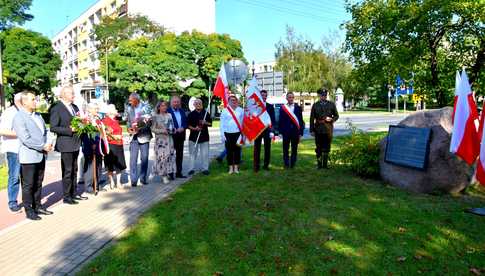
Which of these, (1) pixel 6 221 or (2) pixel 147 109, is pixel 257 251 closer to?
(1) pixel 6 221

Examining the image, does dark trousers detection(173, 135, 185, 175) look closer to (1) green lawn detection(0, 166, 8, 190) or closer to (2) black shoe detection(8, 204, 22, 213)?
(2) black shoe detection(8, 204, 22, 213)

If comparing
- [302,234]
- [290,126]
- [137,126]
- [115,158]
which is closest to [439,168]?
[302,234]

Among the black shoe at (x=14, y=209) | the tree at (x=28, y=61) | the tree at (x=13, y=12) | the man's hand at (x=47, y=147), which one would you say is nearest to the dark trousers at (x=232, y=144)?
the man's hand at (x=47, y=147)

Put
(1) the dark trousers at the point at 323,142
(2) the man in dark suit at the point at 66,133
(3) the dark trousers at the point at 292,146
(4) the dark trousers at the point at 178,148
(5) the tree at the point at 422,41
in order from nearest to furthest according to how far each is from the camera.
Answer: (2) the man in dark suit at the point at 66,133
(4) the dark trousers at the point at 178,148
(1) the dark trousers at the point at 323,142
(3) the dark trousers at the point at 292,146
(5) the tree at the point at 422,41

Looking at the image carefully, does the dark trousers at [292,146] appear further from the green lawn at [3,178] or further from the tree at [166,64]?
the tree at [166,64]

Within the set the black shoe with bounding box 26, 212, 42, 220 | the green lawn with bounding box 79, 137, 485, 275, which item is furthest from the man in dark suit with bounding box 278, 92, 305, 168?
the black shoe with bounding box 26, 212, 42, 220

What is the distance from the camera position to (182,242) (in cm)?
518

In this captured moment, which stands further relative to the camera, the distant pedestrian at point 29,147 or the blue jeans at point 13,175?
the blue jeans at point 13,175

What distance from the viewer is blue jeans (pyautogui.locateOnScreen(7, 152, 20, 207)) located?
6.79 m

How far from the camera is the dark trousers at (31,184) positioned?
634 centimetres

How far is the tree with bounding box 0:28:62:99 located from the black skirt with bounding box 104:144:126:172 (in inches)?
1312

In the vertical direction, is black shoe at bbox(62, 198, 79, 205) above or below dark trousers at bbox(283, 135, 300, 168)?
below

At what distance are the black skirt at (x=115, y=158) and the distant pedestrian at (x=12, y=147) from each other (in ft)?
6.20

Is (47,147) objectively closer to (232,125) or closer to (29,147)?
(29,147)
